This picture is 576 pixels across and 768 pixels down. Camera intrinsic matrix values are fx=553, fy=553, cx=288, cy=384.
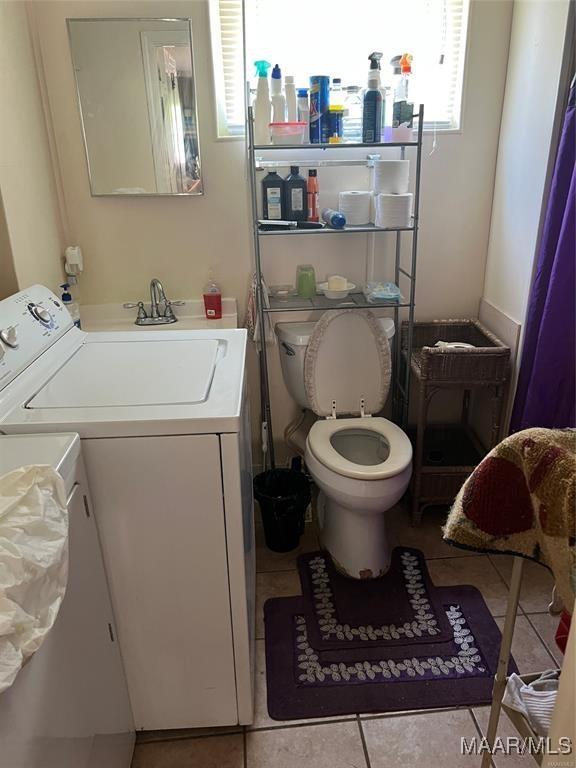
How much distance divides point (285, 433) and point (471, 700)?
4.21ft

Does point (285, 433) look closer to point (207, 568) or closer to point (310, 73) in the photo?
point (207, 568)

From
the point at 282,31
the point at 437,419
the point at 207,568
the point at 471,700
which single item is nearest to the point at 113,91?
the point at 282,31

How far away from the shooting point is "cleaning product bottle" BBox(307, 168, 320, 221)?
85.7 inches

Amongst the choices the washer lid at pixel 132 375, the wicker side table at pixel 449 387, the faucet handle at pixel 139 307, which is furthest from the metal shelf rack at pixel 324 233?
the washer lid at pixel 132 375

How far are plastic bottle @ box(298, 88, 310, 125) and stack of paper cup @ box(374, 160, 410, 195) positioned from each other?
310mm

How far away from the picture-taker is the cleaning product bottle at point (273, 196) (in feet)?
7.02

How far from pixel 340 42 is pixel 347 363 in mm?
1254

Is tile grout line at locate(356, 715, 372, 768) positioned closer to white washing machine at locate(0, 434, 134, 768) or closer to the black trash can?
white washing machine at locate(0, 434, 134, 768)

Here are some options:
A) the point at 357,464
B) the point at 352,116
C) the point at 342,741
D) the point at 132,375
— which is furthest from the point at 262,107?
the point at 342,741

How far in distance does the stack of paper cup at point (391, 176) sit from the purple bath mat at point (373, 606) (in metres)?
1.42

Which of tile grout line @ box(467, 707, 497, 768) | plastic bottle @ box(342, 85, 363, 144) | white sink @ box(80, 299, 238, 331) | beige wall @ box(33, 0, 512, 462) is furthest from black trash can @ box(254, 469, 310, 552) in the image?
plastic bottle @ box(342, 85, 363, 144)

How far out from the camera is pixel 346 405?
7.58 feet

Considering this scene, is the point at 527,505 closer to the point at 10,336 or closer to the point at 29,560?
the point at 29,560

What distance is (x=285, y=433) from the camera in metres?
2.54
